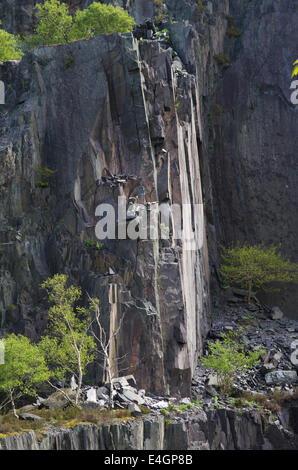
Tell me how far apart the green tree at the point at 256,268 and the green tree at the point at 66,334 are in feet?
60.0

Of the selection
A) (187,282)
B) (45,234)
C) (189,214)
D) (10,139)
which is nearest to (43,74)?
(10,139)

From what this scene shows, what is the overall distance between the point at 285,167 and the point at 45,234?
26.3 m

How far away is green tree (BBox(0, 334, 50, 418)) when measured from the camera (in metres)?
24.9

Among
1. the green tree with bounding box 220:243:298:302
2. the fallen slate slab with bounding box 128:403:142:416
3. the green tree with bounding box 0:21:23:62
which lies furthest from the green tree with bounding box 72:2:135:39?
the fallen slate slab with bounding box 128:403:142:416

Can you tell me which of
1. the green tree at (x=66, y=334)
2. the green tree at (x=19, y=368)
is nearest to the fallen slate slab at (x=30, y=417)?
the green tree at (x=19, y=368)

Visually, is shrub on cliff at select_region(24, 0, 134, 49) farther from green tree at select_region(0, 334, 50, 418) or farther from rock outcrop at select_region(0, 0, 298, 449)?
green tree at select_region(0, 334, 50, 418)

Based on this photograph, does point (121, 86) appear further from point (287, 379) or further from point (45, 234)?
point (287, 379)

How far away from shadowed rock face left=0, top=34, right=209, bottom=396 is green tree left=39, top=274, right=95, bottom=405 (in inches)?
46.8

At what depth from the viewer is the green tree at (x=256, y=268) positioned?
44000mm

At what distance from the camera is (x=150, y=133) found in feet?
109

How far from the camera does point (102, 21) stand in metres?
40.0

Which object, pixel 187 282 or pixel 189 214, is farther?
pixel 189 214

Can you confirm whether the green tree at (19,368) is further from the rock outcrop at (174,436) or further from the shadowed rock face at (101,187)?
the shadowed rock face at (101,187)

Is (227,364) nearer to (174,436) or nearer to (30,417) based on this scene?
(174,436)
